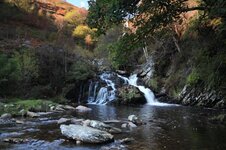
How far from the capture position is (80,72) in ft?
125

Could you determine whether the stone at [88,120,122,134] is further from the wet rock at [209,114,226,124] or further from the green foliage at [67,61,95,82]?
the green foliage at [67,61,95,82]

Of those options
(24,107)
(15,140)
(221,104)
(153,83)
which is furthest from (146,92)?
(15,140)

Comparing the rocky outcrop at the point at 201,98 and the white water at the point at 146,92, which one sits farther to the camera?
the white water at the point at 146,92

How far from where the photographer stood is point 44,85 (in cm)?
3641

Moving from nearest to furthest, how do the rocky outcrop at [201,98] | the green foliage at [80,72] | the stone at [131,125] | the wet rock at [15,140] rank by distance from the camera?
the wet rock at [15,140] < the stone at [131,125] < the rocky outcrop at [201,98] < the green foliage at [80,72]

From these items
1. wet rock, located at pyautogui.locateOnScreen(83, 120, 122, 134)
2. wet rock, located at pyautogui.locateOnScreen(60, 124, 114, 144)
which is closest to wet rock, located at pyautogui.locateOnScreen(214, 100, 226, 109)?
wet rock, located at pyautogui.locateOnScreen(83, 120, 122, 134)

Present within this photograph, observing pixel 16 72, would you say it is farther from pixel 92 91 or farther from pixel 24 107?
pixel 92 91

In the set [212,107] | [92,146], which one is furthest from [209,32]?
[92,146]

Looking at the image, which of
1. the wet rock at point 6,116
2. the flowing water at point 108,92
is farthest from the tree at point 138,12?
the flowing water at point 108,92

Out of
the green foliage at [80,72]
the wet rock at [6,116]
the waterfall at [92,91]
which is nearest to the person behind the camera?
the wet rock at [6,116]

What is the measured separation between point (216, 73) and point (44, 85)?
74.8ft

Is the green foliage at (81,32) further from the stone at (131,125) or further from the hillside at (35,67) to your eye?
the stone at (131,125)

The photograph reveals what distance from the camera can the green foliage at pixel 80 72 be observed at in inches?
1473

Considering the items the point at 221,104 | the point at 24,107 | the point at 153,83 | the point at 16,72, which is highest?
the point at 16,72
